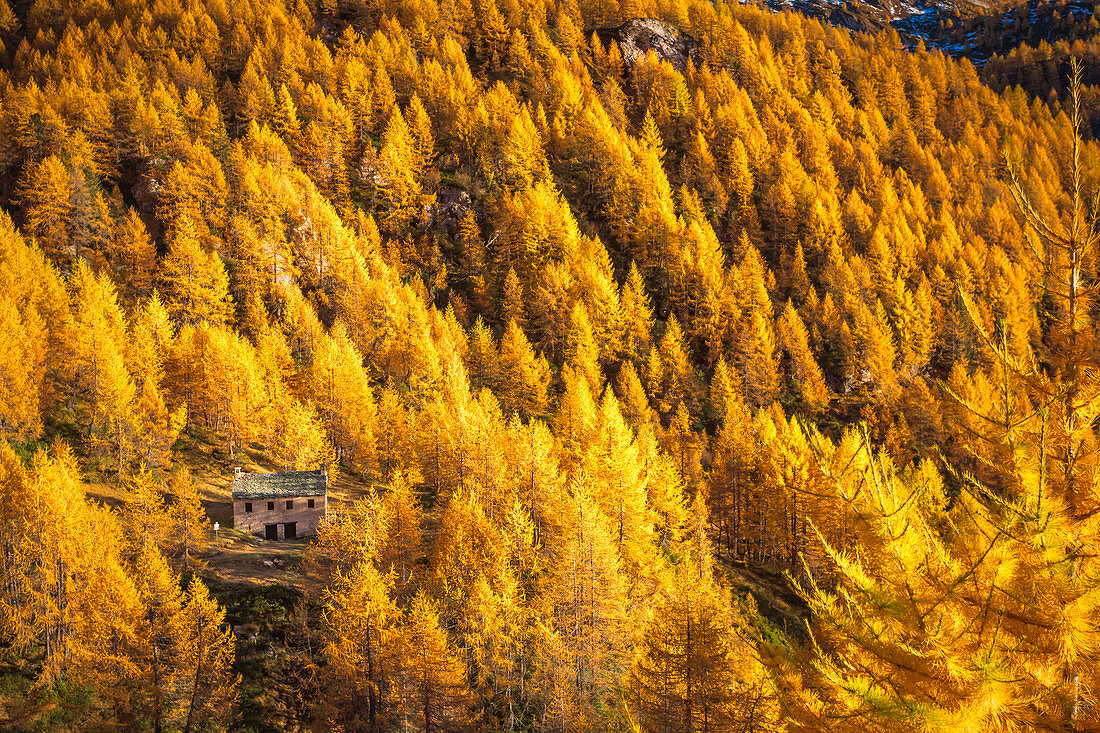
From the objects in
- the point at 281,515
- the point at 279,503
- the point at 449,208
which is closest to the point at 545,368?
the point at 279,503

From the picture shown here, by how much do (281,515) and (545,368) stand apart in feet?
94.5

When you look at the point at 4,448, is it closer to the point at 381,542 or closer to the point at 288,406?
the point at 288,406

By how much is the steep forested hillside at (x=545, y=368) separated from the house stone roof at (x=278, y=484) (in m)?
4.69

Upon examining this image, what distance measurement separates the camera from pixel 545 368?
64.9 m

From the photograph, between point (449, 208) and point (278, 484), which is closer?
point (278, 484)

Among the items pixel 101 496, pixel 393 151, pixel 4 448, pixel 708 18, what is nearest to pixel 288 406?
pixel 101 496

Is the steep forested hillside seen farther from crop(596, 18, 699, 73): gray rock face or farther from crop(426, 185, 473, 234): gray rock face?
crop(596, 18, 699, 73): gray rock face

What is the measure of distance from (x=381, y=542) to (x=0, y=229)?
49892 mm

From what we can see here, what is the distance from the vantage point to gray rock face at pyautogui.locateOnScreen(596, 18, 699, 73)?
13488 cm

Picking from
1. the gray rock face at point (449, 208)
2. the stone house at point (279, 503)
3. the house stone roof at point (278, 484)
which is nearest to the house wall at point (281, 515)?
the stone house at point (279, 503)

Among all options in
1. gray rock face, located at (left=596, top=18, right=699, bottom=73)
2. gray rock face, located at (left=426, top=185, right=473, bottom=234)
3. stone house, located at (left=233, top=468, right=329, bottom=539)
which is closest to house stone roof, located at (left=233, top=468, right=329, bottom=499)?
stone house, located at (left=233, top=468, right=329, bottom=539)

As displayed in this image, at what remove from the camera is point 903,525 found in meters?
6.86

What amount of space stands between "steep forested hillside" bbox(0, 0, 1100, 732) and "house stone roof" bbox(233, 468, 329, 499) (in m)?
4.69

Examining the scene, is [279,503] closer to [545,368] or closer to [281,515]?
[281,515]
